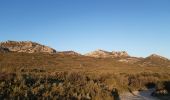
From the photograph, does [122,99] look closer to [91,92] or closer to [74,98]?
[91,92]

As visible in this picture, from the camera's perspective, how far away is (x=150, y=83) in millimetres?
43312

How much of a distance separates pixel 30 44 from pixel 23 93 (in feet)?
458

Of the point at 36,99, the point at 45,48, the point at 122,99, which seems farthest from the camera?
the point at 45,48

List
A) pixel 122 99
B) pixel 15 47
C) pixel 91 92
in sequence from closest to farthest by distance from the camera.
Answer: pixel 91 92 → pixel 122 99 → pixel 15 47

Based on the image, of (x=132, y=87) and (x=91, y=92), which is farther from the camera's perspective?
(x=132, y=87)

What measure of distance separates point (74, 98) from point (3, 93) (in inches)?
175

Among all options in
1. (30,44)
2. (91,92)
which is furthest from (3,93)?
(30,44)

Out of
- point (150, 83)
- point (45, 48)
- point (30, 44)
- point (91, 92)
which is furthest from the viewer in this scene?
point (45, 48)

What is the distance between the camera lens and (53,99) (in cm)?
1777

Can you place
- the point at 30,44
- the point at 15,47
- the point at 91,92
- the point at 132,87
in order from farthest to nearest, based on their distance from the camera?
1. the point at 30,44
2. the point at 15,47
3. the point at 132,87
4. the point at 91,92

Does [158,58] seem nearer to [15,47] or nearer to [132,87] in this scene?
[15,47]

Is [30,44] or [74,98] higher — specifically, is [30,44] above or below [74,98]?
above

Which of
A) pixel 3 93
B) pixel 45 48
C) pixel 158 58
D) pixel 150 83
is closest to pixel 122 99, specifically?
pixel 3 93

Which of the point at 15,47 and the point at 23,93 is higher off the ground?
the point at 15,47
